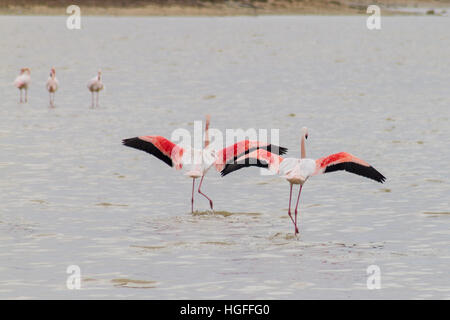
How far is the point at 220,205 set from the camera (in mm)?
16375

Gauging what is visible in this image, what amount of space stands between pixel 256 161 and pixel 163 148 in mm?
1641

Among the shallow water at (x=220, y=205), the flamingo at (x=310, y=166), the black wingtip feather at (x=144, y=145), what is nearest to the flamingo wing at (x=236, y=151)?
the flamingo at (x=310, y=166)

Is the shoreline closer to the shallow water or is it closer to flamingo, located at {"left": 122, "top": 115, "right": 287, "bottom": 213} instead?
the shallow water

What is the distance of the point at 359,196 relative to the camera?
17.1 meters

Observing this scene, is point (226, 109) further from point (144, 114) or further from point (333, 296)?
point (333, 296)

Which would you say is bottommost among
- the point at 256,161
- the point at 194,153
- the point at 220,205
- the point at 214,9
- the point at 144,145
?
the point at 220,205

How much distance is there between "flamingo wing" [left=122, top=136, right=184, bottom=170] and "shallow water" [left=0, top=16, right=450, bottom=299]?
853mm

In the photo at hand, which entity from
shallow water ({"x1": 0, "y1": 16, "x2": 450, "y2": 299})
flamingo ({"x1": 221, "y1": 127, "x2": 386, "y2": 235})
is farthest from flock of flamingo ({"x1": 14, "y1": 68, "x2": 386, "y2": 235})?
shallow water ({"x1": 0, "y1": 16, "x2": 450, "y2": 299})

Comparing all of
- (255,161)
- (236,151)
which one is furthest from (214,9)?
(255,161)

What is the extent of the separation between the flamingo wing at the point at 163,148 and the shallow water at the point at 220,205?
0.85 m

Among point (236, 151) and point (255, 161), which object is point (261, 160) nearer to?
point (255, 161)

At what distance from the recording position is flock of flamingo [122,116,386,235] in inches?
543

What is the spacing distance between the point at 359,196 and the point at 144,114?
1340cm
